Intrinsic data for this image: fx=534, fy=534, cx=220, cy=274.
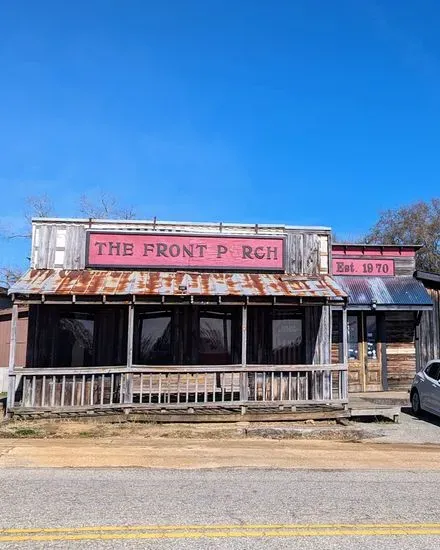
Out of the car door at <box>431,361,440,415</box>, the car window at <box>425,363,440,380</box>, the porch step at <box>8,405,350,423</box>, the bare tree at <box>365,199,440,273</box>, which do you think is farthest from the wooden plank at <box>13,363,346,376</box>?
the bare tree at <box>365,199,440,273</box>

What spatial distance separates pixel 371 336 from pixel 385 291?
158 centimetres

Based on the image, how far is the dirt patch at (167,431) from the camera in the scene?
11.0 meters

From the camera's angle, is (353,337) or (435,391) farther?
(353,337)

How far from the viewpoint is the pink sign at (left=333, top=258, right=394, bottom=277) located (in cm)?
1858

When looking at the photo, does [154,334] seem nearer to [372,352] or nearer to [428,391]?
[428,391]

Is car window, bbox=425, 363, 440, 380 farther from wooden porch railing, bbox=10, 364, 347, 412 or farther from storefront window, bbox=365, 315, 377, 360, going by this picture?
storefront window, bbox=365, 315, 377, 360

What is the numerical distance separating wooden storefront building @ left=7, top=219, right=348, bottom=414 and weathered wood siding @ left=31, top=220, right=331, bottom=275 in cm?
3

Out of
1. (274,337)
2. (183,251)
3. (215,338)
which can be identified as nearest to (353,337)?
(274,337)

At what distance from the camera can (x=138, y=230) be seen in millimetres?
14312

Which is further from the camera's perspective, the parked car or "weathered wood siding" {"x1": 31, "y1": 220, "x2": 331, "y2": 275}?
"weathered wood siding" {"x1": 31, "y1": 220, "x2": 331, "y2": 275}

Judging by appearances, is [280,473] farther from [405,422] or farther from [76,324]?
[76,324]

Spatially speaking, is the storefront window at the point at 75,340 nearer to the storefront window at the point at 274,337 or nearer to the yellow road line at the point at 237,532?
the storefront window at the point at 274,337

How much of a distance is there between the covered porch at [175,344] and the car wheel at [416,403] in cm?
216

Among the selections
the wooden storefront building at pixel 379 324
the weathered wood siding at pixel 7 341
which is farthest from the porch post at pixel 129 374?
the weathered wood siding at pixel 7 341
